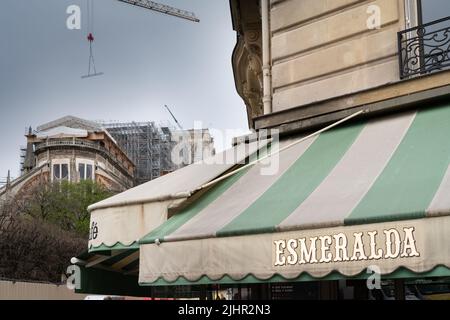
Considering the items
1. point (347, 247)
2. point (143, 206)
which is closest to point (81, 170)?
point (143, 206)

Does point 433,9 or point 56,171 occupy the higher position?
point 56,171

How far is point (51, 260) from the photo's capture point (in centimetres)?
4166

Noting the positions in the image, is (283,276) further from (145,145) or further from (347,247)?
(145,145)

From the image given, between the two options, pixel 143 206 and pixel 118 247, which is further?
pixel 118 247

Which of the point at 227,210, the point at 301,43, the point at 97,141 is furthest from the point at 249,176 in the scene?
the point at 97,141

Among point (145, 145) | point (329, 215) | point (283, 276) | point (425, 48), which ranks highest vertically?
point (145, 145)

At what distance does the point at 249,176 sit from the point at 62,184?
62875 millimetres

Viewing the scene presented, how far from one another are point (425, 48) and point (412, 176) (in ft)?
8.96

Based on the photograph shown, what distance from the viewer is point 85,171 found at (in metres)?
86.0

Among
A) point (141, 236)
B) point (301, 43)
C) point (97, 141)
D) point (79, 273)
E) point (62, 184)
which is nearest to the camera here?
point (141, 236)

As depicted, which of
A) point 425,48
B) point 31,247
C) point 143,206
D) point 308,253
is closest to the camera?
point 308,253

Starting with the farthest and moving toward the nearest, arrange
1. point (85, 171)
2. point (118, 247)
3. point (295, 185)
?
point (85, 171) → point (118, 247) → point (295, 185)

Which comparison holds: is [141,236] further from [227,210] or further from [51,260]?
Answer: [51,260]
